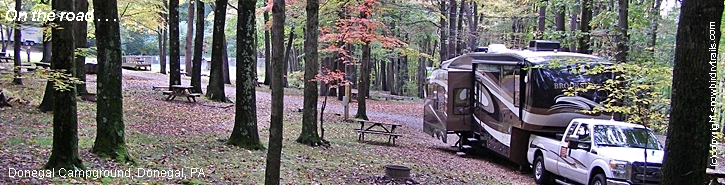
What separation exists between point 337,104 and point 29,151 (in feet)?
66.7

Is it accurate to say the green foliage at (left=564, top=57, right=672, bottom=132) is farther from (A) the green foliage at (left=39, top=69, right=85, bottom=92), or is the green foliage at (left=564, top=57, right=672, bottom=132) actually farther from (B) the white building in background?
(B) the white building in background

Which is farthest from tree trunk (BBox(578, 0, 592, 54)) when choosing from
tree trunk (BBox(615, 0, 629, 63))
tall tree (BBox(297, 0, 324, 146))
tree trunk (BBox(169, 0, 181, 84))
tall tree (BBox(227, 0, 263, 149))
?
tree trunk (BBox(169, 0, 181, 84))

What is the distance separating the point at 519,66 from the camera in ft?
44.9

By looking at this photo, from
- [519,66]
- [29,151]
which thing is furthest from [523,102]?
[29,151]

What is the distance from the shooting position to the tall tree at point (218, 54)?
17781 millimetres

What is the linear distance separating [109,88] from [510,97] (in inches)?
369

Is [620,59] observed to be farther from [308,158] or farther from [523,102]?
[308,158]

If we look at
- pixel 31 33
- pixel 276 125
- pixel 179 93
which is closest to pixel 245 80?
pixel 276 125

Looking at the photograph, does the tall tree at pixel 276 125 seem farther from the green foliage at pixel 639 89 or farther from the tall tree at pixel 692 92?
the green foliage at pixel 639 89

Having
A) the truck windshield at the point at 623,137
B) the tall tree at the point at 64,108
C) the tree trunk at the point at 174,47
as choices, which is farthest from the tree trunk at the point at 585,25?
the tall tree at the point at 64,108

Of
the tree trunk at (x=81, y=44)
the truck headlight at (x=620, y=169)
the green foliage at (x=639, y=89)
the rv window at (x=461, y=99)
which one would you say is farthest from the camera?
the rv window at (x=461, y=99)

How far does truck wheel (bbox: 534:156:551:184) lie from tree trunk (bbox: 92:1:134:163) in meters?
8.62

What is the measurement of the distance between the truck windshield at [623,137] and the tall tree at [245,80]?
662 centimetres

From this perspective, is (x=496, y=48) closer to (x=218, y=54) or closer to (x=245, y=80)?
(x=245, y=80)
